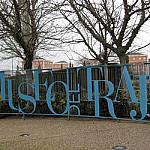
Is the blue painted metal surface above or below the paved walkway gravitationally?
above

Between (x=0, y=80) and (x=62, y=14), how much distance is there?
385cm

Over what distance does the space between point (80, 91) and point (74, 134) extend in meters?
2.70

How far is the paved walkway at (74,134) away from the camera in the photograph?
17.5ft

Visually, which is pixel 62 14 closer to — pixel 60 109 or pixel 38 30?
pixel 38 30

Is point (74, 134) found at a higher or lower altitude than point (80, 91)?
lower

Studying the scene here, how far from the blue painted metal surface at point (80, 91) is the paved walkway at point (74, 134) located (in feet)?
1.51

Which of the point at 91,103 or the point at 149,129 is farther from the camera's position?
the point at 91,103

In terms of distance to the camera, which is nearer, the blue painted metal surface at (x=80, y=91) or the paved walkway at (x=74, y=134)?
the paved walkway at (x=74, y=134)

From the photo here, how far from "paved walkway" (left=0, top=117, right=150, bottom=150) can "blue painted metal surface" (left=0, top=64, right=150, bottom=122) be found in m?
0.46

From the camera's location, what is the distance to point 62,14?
398 inches

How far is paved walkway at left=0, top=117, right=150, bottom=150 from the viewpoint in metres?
5.32

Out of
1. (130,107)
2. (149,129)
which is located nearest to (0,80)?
(130,107)

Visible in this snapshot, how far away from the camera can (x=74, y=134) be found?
253 inches

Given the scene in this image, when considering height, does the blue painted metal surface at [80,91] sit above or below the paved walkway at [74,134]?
above
